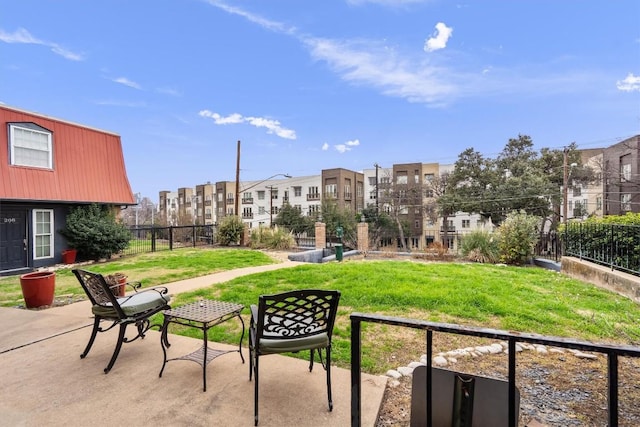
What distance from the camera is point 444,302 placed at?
5043 millimetres

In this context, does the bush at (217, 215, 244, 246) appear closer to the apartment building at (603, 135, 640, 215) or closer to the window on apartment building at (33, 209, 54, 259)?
the window on apartment building at (33, 209, 54, 259)

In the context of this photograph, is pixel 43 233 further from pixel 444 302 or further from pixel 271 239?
pixel 444 302

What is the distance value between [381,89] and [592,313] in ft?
58.0

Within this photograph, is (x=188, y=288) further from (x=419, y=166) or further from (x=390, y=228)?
(x=419, y=166)

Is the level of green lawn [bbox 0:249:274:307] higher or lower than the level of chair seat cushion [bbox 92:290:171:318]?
lower

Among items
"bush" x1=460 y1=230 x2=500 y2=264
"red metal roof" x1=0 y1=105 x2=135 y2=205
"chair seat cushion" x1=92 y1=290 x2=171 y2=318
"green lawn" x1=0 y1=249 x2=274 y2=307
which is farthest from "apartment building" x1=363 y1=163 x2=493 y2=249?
"chair seat cushion" x1=92 y1=290 x2=171 y2=318

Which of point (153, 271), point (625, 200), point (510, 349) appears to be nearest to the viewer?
point (510, 349)

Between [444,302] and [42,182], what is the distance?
504 inches

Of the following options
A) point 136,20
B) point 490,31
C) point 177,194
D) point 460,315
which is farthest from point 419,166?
point 177,194

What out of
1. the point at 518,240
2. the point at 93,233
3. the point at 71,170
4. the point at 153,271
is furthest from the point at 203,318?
the point at 71,170

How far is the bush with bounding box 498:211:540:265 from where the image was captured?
415 inches

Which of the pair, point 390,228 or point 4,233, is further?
point 390,228

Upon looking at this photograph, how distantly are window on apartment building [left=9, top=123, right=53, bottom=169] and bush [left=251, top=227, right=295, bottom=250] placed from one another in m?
8.07

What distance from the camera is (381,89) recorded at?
19781 millimetres
